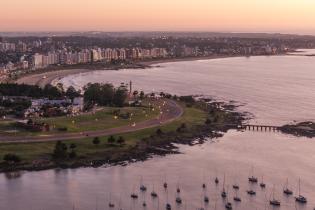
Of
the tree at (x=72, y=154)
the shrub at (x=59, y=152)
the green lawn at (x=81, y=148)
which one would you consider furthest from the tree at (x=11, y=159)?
the tree at (x=72, y=154)

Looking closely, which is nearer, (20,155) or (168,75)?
(20,155)

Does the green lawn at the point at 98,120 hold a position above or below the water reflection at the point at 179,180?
above

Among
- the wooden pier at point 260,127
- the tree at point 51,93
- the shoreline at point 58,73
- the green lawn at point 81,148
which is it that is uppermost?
the tree at point 51,93

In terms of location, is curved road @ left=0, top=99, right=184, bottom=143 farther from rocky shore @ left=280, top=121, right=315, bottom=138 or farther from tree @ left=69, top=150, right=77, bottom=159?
rocky shore @ left=280, top=121, right=315, bottom=138

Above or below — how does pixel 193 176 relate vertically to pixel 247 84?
above

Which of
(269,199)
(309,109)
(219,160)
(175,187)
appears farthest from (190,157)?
(309,109)

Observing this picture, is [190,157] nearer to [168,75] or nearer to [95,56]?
[168,75]

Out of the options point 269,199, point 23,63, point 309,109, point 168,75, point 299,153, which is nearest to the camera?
point 269,199

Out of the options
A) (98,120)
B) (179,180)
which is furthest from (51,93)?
(179,180)

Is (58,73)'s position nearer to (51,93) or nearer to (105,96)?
(51,93)

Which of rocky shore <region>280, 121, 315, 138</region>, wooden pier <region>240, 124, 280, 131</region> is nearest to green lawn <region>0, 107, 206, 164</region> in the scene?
wooden pier <region>240, 124, 280, 131</region>

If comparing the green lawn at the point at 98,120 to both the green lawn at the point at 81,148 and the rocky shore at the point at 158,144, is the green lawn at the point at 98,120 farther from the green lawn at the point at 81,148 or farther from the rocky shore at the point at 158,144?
the rocky shore at the point at 158,144
